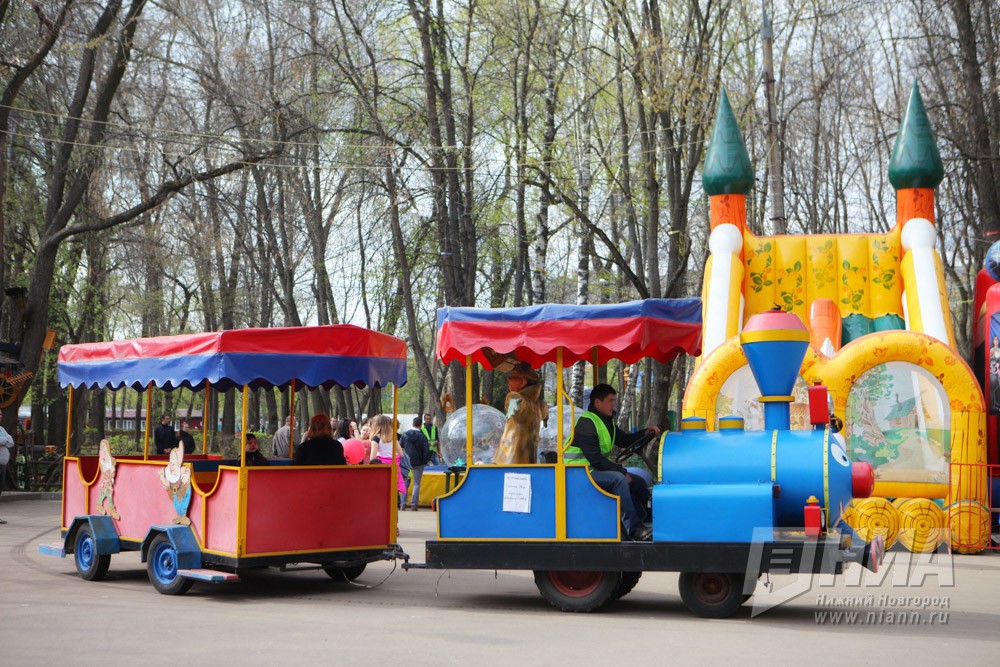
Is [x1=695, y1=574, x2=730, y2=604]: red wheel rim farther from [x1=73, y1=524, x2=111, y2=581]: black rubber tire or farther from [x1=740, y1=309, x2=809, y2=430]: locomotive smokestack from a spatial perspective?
[x1=73, y1=524, x2=111, y2=581]: black rubber tire

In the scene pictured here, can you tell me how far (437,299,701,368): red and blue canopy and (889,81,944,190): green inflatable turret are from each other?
744 cm

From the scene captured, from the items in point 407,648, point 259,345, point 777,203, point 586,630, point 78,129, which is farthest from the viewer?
point 78,129

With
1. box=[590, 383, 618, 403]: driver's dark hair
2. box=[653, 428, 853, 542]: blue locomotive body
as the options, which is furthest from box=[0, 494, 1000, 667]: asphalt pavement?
box=[590, 383, 618, 403]: driver's dark hair

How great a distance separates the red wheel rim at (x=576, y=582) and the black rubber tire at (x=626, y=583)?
0.31 meters

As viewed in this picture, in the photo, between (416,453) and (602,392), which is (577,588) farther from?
(416,453)

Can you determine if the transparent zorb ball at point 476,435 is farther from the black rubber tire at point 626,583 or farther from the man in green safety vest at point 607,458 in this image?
the man in green safety vest at point 607,458

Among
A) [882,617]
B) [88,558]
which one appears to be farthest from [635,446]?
[88,558]

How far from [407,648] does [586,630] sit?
1519mm

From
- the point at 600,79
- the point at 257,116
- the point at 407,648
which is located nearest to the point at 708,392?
the point at 407,648

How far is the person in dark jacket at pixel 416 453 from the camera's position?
19.8 meters

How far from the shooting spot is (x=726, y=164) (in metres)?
16.2

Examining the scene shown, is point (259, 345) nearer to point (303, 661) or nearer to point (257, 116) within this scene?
point (303, 661)

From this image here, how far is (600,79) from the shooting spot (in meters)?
22.7

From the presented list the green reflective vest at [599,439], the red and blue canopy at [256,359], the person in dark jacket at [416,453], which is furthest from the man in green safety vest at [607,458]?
the person in dark jacket at [416,453]
